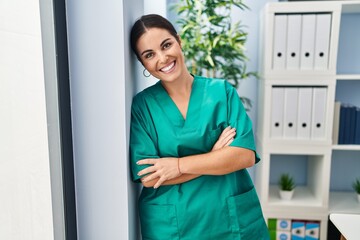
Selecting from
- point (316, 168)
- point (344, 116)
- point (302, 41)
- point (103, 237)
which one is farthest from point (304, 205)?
point (103, 237)

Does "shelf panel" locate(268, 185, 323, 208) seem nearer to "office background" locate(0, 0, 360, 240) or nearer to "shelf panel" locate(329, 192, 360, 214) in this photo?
"shelf panel" locate(329, 192, 360, 214)

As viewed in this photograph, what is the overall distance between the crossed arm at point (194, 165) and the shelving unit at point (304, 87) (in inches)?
42.2

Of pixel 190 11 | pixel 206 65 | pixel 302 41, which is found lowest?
pixel 206 65

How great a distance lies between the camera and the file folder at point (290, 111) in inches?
83.1


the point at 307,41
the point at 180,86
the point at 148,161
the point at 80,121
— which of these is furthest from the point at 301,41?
the point at 80,121

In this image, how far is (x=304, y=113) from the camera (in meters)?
2.12

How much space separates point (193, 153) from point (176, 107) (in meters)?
0.15

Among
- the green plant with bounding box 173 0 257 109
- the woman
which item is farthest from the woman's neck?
the green plant with bounding box 173 0 257 109

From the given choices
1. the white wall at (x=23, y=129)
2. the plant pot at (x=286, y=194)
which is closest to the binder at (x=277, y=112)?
the plant pot at (x=286, y=194)

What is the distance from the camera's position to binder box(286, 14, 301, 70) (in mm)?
2031

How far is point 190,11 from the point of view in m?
2.00

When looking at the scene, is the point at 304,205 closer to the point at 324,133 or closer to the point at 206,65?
the point at 324,133

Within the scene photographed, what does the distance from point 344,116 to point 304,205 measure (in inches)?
22.7

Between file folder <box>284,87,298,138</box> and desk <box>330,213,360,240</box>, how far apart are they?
1.10 meters
